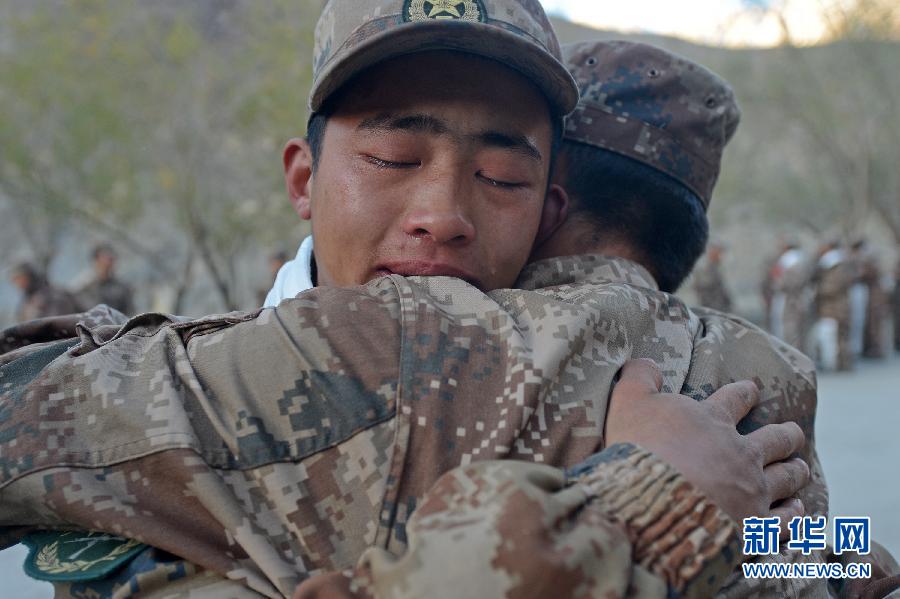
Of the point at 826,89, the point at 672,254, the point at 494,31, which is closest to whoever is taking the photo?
the point at 494,31

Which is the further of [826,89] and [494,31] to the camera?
[826,89]

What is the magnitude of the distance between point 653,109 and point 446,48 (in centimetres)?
76

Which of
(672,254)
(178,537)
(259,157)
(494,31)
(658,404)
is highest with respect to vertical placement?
(259,157)

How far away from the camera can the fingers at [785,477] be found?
4.80 feet

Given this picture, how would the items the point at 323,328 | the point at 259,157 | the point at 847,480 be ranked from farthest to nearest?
1. the point at 259,157
2. the point at 847,480
3. the point at 323,328

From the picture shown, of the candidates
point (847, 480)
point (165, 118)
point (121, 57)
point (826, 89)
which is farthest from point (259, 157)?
point (826, 89)

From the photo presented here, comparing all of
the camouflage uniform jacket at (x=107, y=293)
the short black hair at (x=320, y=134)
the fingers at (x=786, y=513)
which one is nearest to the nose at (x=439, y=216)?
the short black hair at (x=320, y=134)

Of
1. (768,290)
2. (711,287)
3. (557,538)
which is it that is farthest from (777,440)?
(768,290)

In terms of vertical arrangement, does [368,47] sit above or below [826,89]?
below

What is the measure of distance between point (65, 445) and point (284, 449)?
1.05 ft

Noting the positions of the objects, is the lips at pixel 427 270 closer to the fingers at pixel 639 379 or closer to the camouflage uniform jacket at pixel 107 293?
the fingers at pixel 639 379

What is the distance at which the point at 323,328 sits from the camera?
1357 millimetres

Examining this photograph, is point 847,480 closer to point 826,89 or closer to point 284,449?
point 284,449

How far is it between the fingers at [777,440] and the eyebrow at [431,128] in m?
0.71
